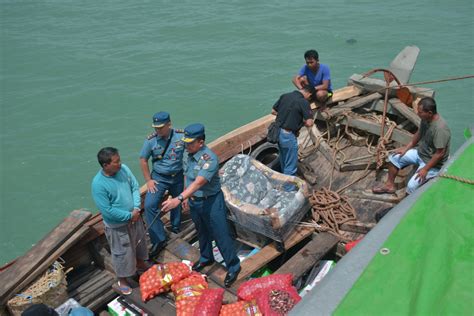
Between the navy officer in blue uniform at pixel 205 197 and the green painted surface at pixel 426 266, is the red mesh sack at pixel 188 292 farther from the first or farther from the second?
the green painted surface at pixel 426 266

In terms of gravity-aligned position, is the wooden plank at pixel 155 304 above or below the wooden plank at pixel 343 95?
below

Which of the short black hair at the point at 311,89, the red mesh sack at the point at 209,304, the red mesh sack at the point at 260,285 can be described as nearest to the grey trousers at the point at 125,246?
the red mesh sack at the point at 209,304

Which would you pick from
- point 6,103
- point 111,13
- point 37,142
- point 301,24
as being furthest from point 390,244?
point 111,13

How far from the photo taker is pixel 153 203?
564 centimetres

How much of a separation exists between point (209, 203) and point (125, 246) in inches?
40.6

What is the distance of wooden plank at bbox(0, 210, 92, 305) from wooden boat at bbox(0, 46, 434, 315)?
10 millimetres

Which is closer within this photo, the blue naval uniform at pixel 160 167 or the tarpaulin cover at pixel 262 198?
the tarpaulin cover at pixel 262 198

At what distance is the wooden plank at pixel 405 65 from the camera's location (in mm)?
8797

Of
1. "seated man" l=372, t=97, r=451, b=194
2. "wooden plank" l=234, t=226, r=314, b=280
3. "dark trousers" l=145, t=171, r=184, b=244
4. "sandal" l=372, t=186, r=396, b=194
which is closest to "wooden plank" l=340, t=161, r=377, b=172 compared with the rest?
"sandal" l=372, t=186, r=396, b=194

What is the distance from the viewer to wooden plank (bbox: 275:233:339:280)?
16.9 feet

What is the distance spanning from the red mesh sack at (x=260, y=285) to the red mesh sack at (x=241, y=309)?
0.14 metres

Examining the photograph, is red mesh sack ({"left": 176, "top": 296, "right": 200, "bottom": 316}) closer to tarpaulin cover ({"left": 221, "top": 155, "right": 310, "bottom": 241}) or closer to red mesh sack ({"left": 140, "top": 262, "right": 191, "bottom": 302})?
red mesh sack ({"left": 140, "top": 262, "right": 191, "bottom": 302})

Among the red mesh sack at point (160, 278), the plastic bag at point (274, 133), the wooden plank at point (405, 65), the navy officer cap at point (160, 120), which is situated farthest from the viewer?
the wooden plank at point (405, 65)

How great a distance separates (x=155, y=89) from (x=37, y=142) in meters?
4.63
